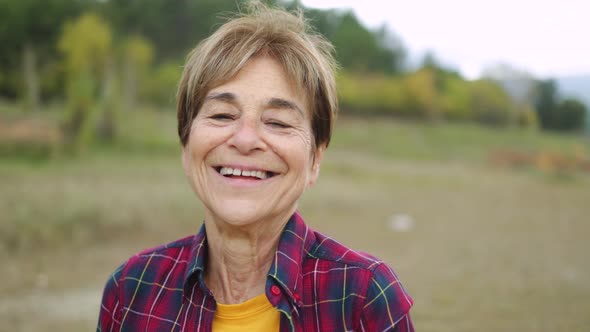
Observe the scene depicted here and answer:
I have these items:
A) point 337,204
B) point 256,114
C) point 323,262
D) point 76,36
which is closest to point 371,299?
point 323,262

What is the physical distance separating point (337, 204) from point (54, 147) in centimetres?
712

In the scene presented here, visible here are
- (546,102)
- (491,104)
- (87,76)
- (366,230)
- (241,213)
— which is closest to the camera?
(241,213)

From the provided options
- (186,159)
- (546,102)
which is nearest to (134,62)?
(546,102)

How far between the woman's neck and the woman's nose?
0.24 meters

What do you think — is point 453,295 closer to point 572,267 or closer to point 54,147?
point 572,267

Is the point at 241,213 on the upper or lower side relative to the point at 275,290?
upper

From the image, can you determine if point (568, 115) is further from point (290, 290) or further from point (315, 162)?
point (290, 290)

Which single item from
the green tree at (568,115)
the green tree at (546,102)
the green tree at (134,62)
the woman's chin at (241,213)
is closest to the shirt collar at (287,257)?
the woman's chin at (241,213)

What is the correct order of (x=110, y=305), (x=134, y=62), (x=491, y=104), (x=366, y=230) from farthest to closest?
(x=491, y=104) → (x=134, y=62) → (x=366, y=230) → (x=110, y=305)

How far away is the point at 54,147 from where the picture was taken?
1316 cm

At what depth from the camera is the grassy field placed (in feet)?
19.6

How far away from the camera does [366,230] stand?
34.1 feet

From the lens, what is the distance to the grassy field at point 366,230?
598 centimetres

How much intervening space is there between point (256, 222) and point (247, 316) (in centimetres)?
27
